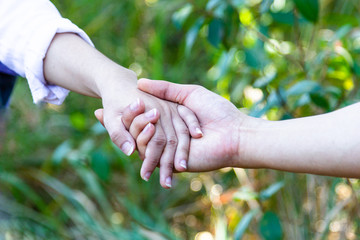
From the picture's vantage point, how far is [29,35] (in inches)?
35.1

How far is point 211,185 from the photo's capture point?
6.23 ft

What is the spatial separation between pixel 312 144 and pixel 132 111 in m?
0.34

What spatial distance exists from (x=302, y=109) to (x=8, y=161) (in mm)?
1311

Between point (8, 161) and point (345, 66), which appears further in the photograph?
point (8, 161)

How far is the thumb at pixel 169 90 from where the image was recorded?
100cm

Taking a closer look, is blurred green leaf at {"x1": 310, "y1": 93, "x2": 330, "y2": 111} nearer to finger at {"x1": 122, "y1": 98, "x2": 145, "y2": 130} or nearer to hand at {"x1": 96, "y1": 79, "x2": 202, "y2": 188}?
hand at {"x1": 96, "y1": 79, "x2": 202, "y2": 188}

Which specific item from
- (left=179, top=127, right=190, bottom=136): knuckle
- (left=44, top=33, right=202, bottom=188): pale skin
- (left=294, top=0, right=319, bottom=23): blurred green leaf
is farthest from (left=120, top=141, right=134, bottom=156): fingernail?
(left=294, top=0, right=319, bottom=23): blurred green leaf

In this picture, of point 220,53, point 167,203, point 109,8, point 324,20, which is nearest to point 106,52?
point 109,8

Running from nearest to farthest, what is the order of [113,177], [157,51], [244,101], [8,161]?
[244,101]
[157,51]
[8,161]
[113,177]

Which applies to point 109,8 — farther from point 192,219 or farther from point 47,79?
point 47,79

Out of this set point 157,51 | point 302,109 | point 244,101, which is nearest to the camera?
point 302,109

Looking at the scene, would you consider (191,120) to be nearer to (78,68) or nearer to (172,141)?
(172,141)

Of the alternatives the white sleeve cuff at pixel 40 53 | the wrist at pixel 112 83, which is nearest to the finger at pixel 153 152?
the wrist at pixel 112 83

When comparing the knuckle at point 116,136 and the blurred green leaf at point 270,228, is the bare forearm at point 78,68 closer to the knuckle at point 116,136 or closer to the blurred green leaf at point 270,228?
the knuckle at point 116,136
